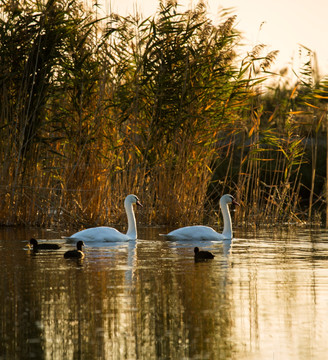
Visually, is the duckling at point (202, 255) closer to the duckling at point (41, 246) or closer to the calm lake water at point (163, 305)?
the calm lake water at point (163, 305)

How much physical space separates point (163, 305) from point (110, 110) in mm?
8796

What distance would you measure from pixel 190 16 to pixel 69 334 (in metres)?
10.3

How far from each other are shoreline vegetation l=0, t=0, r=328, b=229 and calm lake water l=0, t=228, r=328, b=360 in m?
3.67

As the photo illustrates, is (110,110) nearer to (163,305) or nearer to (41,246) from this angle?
(41,246)

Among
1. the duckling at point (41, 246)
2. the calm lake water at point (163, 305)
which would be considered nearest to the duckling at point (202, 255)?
the calm lake water at point (163, 305)

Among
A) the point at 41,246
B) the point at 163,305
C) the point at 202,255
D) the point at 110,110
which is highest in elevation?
the point at 110,110

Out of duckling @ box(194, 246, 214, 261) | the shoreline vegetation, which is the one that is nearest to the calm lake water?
duckling @ box(194, 246, 214, 261)

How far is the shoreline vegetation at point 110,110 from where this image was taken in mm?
14898

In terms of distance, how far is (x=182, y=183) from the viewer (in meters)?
15.4

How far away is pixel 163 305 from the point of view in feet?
23.6

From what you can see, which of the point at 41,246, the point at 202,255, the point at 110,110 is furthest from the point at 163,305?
the point at 110,110

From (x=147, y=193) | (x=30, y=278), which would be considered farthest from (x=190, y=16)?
(x=30, y=278)

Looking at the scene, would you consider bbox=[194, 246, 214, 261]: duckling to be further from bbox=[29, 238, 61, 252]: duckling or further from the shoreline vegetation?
the shoreline vegetation

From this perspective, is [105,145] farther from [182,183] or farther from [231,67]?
[231,67]
